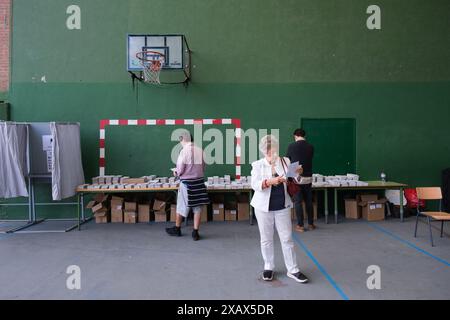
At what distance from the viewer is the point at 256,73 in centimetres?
656

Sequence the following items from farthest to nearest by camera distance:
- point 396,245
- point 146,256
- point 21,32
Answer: point 21,32 → point 396,245 → point 146,256

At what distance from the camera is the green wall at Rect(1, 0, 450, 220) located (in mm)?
6457

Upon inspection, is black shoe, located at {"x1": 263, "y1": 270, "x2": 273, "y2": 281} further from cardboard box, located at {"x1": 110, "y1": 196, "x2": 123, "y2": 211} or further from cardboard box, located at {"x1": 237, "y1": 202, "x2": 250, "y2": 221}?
cardboard box, located at {"x1": 110, "y1": 196, "x2": 123, "y2": 211}

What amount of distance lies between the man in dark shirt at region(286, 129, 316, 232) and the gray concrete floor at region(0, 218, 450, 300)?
0.36 meters

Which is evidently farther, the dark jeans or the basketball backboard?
the basketball backboard

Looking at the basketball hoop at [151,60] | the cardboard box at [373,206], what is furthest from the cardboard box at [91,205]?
the cardboard box at [373,206]

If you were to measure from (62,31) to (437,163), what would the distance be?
843cm

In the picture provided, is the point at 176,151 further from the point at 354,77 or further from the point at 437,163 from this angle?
the point at 437,163

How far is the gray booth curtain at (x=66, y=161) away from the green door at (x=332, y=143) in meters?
4.59

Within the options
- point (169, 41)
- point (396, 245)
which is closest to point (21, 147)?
point (169, 41)

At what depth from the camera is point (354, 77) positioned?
21.7 ft

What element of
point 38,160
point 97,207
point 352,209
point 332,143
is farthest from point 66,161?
point 352,209

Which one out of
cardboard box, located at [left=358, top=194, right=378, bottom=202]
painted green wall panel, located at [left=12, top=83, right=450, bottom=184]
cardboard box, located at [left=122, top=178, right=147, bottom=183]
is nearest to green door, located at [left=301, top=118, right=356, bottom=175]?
painted green wall panel, located at [left=12, top=83, right=450, bottom=184]

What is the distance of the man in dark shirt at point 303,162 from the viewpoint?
5.12m
